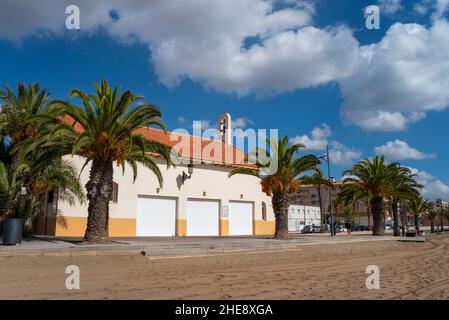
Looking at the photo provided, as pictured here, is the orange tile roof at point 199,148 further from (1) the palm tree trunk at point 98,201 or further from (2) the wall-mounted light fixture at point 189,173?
(1) the palm tree trunk at point 98,201

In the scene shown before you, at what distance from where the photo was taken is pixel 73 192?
22.3m

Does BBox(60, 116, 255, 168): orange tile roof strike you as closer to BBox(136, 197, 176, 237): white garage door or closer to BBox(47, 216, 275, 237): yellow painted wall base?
BBox(136, 197, 176, 237): white garage door

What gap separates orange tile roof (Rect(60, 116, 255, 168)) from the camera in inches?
1193

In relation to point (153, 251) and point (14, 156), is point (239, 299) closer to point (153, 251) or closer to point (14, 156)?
point (153, 251)

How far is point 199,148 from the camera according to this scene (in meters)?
32.4

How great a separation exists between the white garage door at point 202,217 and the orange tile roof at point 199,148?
3333 mm

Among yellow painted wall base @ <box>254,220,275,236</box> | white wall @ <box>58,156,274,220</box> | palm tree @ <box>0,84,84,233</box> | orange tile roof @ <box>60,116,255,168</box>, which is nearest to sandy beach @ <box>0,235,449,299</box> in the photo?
palm tree @ <box>0,84,84,233</box>

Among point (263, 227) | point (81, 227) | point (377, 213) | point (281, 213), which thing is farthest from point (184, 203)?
point (377, 213)

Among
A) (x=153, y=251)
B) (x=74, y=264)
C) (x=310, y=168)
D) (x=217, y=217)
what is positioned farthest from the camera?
(x=217, y=217)

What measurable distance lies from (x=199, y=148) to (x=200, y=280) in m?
23.6

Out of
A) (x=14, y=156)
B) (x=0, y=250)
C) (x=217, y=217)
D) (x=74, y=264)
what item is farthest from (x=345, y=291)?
(x=217, y=217)

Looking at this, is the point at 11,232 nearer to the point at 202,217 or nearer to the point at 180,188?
the point at 180,188
